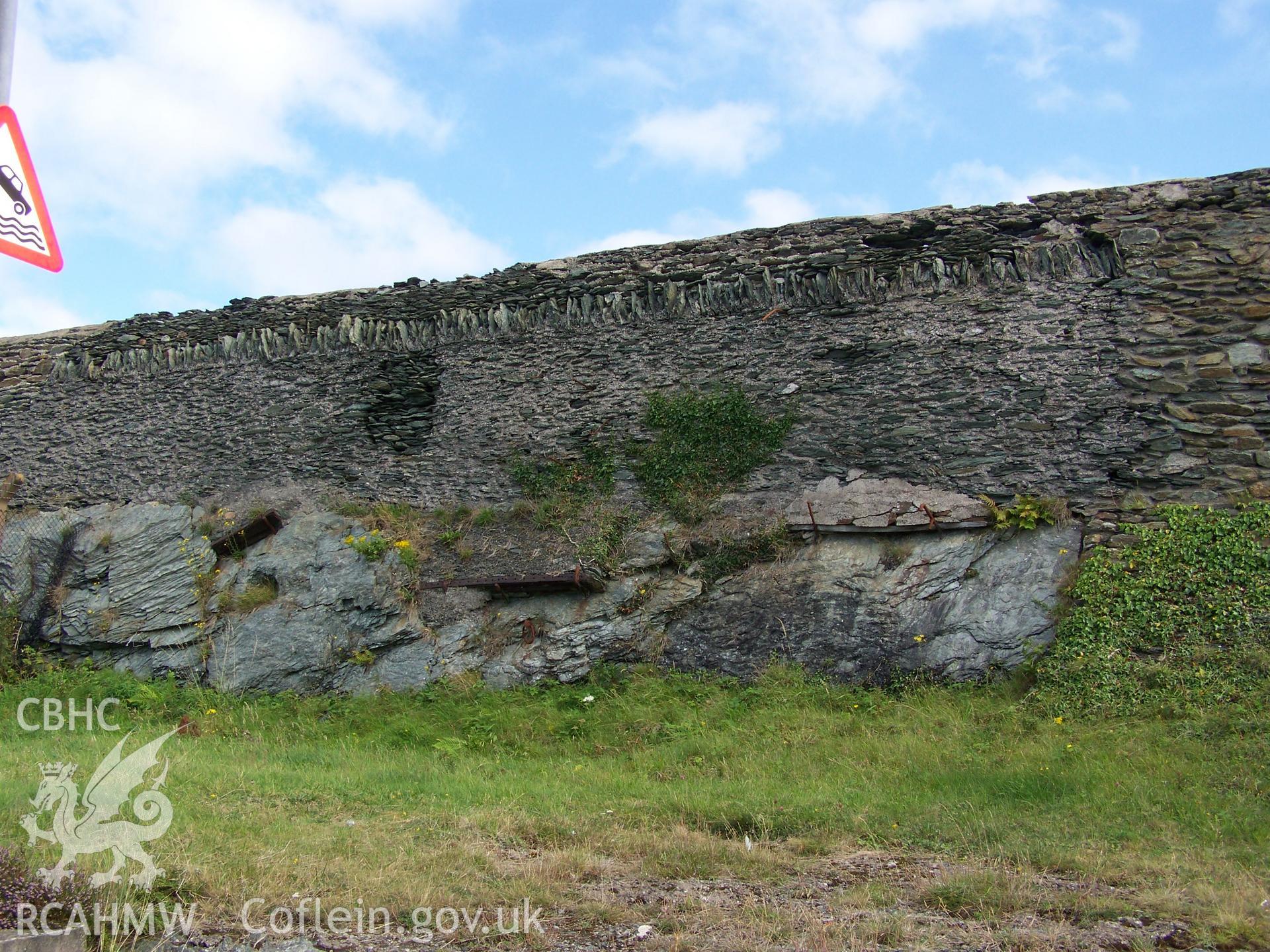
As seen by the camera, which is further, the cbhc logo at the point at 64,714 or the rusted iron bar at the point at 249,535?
the rusted iron bar at the point at 249,535

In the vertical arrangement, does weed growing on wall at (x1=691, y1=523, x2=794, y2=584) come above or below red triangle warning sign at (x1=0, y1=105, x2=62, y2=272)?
below

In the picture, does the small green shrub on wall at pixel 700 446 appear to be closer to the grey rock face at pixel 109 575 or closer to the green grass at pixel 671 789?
the green grass at pixel 671 789

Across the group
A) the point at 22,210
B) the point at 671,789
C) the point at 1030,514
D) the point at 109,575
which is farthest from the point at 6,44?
the point at 109,575

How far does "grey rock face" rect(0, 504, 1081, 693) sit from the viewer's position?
325 inches

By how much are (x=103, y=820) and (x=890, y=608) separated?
5835 millimetres

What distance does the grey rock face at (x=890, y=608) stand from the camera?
8.05m

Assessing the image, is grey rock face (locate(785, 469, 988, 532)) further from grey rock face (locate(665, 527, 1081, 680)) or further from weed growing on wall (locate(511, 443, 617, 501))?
weed growing on wall (locate(511, 443, 617, 501))

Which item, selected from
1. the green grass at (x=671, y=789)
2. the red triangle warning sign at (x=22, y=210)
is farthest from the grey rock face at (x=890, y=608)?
the red triangle warning sign at (x=22, y=210)

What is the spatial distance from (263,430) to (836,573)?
6.67 meters

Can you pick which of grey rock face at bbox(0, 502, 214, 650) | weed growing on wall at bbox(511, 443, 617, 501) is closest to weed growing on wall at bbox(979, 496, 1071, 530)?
weed growing on wall at bbox(511, 443, 617, 501)

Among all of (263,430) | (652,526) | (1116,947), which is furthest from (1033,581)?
(263,430)

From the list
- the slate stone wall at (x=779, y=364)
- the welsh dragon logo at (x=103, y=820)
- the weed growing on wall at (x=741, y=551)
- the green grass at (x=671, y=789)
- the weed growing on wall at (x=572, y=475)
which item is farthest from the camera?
the weed growing on wall at (x=572, y=475)

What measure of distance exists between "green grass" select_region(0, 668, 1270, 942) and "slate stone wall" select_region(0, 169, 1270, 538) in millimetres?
2205

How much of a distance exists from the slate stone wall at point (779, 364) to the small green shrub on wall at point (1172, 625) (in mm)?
397
